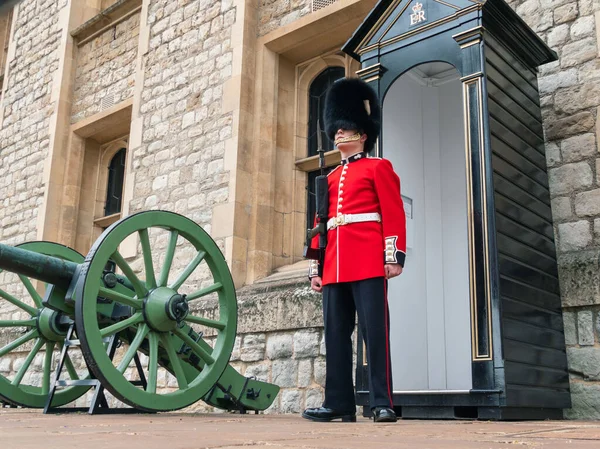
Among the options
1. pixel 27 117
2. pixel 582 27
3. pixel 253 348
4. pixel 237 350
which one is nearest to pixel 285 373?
pixel 253 348

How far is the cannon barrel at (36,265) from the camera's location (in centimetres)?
360

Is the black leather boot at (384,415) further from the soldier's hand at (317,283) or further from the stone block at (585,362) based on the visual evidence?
the stone block at (585,362)

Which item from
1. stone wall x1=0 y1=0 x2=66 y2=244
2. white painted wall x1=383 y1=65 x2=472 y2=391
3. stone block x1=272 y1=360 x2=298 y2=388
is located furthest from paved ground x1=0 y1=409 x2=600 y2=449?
stone wall x1=0 y1=0 x2=66 y2=244

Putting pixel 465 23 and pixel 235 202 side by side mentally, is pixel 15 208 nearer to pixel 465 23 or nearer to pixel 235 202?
pixel 235 202

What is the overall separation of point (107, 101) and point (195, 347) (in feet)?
17.3

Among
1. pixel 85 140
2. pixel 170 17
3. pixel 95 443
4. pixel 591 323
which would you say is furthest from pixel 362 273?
pixel 85 140

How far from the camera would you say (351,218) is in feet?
11.3

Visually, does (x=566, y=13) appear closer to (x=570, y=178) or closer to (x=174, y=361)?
(x=570, y=178)

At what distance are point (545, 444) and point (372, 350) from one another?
1.47 m

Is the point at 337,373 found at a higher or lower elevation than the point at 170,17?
lower

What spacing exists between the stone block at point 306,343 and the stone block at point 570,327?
1709 millimetres

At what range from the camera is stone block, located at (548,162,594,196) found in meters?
4.20

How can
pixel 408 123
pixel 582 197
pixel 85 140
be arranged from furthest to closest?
pixel 85 140 → pixel 408 123 → pixel 582 197

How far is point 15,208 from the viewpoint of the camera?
896 cm
